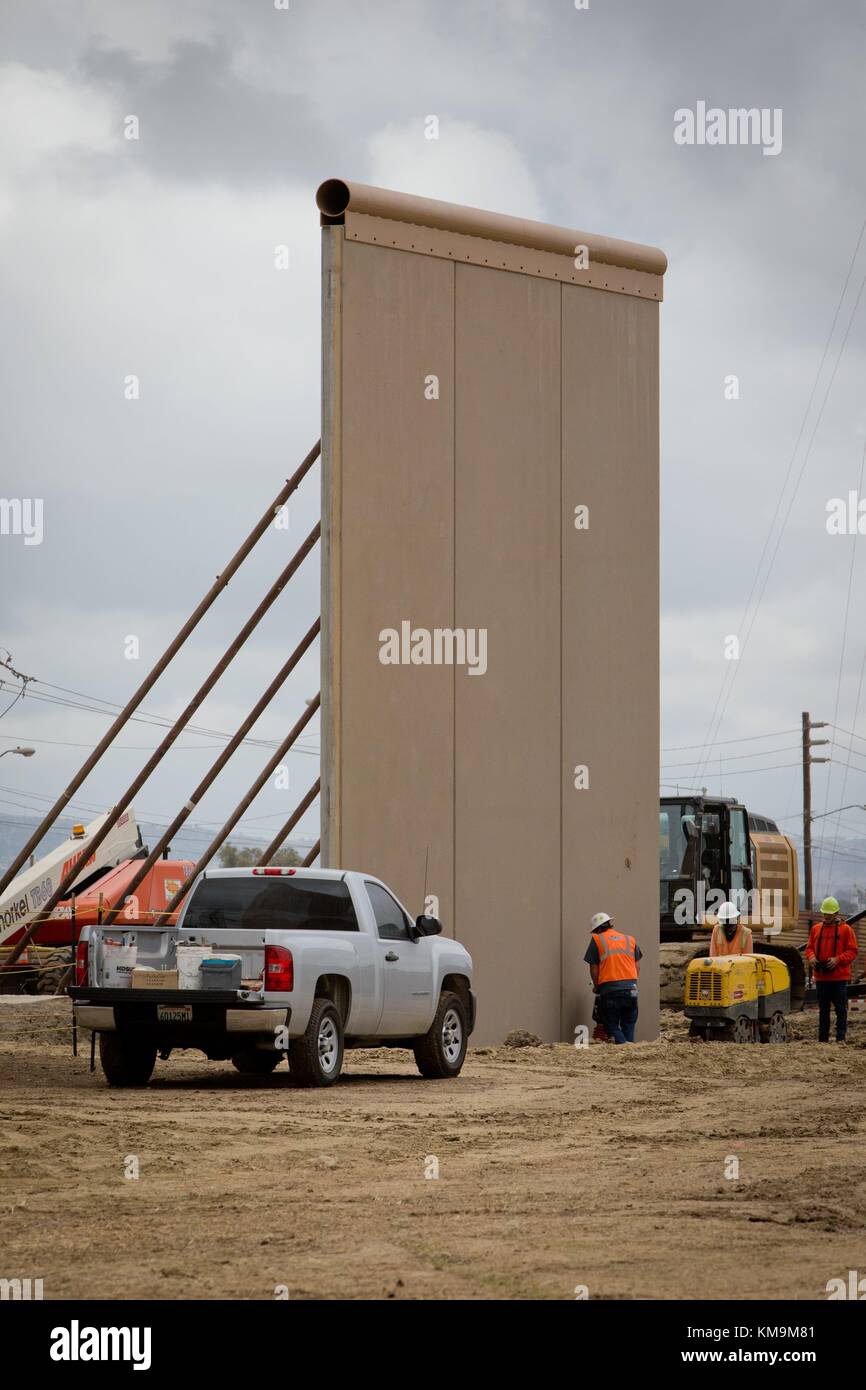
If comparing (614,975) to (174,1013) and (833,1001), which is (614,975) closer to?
(833,1001)

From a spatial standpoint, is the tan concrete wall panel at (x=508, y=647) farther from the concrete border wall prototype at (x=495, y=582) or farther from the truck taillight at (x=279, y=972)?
the truck taillight at (x=279, y=972)

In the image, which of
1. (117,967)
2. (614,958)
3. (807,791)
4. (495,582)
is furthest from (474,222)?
(807,791)

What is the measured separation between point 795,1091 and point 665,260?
1432 centimetres

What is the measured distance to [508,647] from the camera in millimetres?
24516

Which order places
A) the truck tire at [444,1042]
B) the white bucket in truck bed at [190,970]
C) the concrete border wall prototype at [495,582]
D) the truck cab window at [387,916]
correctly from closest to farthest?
the white bucket in truck bed at [190,970] < the truck cab window at [387,916] < the truck tire at [444,1042] < the concrete border wall prototype at [495,582]

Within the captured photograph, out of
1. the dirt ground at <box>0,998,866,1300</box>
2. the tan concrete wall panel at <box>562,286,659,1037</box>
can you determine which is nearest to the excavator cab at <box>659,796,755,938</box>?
the tan concrete wall panel at <box>562,286,659,1037</box>

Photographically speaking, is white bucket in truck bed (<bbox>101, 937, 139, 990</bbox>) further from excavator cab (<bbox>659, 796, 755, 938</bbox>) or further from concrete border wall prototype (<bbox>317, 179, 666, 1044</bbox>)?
excavator cab (<bbox>659, 796, 755, 938</bbox>)

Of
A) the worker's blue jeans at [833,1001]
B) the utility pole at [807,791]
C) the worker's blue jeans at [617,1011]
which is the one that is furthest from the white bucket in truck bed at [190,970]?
the utility pole at [807,791]

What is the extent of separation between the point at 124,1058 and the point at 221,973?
54.8 inches

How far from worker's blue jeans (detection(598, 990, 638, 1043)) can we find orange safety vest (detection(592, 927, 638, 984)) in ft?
0.74

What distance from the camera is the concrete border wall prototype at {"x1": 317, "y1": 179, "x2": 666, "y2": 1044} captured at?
23.1 metres

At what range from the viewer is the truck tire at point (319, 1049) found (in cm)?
1588

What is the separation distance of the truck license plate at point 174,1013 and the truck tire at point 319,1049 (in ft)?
3.08
